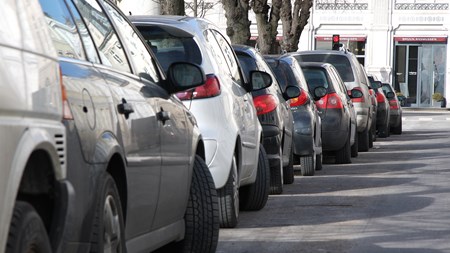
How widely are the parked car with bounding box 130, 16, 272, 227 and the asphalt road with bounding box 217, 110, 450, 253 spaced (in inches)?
16.7

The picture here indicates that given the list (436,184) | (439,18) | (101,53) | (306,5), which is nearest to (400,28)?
(439,18)

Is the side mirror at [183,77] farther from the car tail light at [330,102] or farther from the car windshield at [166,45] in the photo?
the car tail light at [330,102]

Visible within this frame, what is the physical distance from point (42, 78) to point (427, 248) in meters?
5.05

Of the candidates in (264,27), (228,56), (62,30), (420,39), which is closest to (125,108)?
(62,30)

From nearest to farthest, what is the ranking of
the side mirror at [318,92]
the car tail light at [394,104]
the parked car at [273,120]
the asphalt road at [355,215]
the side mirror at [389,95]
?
the asphalt road at [355,215] → the parked car at [273,120] → the side mirror at [318,92] → the car tail light at [394,104] → the side mirror at [389,95]

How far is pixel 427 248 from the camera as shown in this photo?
8891 mm

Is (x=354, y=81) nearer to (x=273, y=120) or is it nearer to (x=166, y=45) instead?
(x=273, y=120)

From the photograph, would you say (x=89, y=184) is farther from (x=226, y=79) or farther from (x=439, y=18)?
(x=439, y=18)

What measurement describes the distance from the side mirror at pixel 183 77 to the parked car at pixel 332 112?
34.7 feet

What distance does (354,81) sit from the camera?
22.8 m

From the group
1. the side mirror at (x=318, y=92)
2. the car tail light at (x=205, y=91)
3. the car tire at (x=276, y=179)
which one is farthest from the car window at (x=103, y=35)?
the side mirror at (x=318, y=92)

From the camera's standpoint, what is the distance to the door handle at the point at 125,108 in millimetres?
5793

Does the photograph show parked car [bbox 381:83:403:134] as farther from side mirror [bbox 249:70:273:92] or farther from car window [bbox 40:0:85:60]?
car window [bbox 40:0:85:60]

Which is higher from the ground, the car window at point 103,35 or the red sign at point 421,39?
the car window at point 103,35
